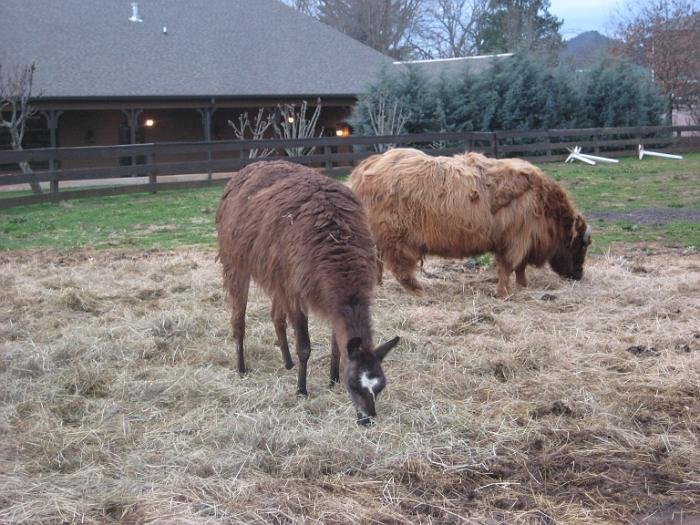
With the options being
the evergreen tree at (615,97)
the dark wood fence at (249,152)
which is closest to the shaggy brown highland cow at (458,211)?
the dark wood fence at (249,152)

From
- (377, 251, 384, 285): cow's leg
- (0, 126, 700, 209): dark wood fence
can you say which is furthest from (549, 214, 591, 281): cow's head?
(0, 126, 700, 209): dark wood fence

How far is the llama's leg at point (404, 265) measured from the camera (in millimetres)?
8828

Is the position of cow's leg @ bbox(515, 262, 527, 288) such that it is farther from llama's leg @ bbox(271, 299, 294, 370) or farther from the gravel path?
the gravel path

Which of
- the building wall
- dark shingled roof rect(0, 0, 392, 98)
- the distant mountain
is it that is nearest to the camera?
dark shingled roof rect(0, 0, 392, 98)

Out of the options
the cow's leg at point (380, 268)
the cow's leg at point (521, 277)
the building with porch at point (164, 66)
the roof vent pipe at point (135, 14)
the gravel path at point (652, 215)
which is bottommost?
the cow's leg at point (521, 277)

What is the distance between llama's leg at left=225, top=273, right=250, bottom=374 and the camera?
6.40m

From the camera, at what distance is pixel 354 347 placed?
4.89 m

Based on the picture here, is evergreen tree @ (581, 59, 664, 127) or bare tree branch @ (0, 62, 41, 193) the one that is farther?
evergreen tree @ (581, 59, 664, 127)

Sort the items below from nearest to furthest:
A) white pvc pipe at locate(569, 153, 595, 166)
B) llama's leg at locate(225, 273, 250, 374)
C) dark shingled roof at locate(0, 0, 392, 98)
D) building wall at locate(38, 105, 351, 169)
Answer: llama's leg at locate(225, 273, 250, 374)
white pvc pipe at locate(569, 153, 595, 166)
dark shingled roof at locate(0, 0, 392, 98)
building wall at locate(38, 105, 351, 169)

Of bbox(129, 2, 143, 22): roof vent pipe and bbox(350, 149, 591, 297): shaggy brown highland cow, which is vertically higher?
bbox(129, 2, 143, 22): roof vent pipe

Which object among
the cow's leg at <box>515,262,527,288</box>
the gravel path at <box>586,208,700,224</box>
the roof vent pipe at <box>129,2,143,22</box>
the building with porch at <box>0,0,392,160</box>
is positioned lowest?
the cow's leg at <box>515,262,527,288</box>

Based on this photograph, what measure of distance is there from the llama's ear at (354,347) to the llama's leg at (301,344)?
91 cm

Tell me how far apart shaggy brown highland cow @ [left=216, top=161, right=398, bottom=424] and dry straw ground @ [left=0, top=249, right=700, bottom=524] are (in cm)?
35

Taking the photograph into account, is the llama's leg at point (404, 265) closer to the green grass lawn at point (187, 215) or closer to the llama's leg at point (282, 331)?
the llama's leg at point (282, 331)
